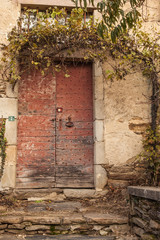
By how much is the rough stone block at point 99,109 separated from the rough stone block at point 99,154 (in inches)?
17.9

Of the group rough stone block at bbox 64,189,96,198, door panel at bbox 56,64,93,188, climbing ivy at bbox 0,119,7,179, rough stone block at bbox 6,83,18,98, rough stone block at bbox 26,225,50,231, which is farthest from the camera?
door panel at bbox 56,64,93,188

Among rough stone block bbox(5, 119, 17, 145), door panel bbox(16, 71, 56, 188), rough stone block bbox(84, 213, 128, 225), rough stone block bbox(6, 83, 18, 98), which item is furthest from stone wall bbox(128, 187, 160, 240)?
rough stone block bbox(6, 83, 18, 98)

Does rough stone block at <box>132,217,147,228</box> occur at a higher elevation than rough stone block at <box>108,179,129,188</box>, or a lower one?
lower

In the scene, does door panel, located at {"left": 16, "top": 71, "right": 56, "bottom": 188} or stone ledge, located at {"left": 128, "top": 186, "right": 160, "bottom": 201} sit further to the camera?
door panel, located at {"left": 16, "top": 71, "right": 56, "bottom": 188}

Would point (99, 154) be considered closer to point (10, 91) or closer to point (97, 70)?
point (97, 70)

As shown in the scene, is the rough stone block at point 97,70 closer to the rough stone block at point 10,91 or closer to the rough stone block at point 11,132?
the rough stone block at point 10,91

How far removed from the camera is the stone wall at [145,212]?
2.80 meters

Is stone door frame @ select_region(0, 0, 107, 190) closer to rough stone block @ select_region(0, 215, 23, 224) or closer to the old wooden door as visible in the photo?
the old wooden door

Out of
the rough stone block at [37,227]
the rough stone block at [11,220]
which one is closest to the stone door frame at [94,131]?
the rough stone block at [11,220]

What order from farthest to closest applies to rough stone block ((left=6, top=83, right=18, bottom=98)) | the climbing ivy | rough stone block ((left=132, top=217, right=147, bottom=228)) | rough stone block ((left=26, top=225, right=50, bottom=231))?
rough stone block ((left=6, top=83, right=18, bottom=98)) < the climbing ivy < rough stone block ((left=26, top=225, right=50, bottom=231)) < rough stone block ((left=132, top=217, right=147, bottom=228))

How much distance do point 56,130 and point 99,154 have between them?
2.80 feet

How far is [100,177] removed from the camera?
4.41 metres

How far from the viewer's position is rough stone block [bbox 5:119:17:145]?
436 cm

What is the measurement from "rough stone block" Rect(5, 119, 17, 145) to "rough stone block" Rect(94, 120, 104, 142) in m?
1.34
